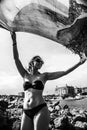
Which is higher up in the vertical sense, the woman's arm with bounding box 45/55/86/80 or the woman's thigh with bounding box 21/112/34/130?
the woman's arm with bounding box 45/55/86/80

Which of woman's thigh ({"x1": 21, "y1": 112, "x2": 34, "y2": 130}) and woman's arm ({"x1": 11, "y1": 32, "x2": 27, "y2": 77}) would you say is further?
woman's arm ({"x1": 11, "y1": 32, "x2": 27, "y2": 77})

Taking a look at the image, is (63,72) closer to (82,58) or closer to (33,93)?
(82,58)

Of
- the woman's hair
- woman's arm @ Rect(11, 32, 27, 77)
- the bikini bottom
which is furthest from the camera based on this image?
woman's arm @ Rect(11, 32, 27, 77)

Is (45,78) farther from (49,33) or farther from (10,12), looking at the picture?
(10,12)

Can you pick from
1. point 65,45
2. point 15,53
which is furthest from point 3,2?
point 65,45

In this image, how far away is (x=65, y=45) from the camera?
224 inches

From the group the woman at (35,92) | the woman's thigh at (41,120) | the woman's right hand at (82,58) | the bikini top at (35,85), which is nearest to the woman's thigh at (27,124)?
the woman at (35,92)

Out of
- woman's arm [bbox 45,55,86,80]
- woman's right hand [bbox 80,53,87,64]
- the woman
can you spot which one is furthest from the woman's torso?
woman's right hand [bbox 80,53,87,64]

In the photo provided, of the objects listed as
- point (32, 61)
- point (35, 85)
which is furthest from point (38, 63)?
point (35, 85)

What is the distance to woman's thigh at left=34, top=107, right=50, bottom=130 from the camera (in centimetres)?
503

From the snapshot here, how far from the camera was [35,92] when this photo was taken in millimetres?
5410

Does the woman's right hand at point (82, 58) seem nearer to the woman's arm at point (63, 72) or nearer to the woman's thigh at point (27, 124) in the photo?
the woman's arm at point (63, 72)

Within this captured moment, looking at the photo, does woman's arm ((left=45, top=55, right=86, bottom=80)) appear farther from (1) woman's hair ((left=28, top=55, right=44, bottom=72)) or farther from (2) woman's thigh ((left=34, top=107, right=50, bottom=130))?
(2) woman's thigh ((left=34, top=107, right=50, bottom=130))

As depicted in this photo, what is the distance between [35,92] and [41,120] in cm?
57
